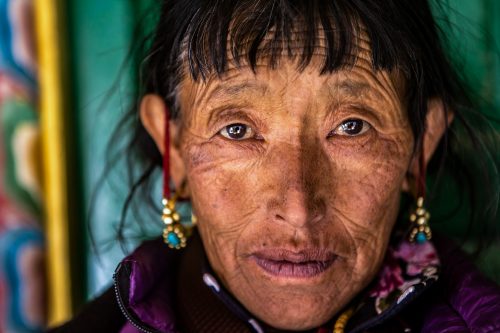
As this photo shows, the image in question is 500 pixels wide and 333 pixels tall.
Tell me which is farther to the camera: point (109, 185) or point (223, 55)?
point (109, 185)

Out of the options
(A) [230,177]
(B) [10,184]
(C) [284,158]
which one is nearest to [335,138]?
(C) [284,158]

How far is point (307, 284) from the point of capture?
5.98 ft

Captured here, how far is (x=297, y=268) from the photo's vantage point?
5.95ft

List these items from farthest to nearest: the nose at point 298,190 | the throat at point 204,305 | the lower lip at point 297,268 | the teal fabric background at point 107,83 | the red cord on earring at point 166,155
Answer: the teal fabric background at point 107,83 → the red cord on earring at point 166,155 → the throat at point 204,305 → the lower lip at point 297,268 → the nose at point 298,190

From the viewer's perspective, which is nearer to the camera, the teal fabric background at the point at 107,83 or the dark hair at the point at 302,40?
the dark hair at the point at 302,40

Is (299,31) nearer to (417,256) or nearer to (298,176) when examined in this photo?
(298,176)

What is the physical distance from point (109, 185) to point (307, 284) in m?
1.14

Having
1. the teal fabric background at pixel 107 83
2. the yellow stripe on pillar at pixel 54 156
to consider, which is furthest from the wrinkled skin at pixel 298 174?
the yellow stripe on pillar at pixel 54 156

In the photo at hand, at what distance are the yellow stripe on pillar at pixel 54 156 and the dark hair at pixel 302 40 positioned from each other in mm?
657

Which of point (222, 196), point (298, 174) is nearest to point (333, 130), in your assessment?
point (298, 174)

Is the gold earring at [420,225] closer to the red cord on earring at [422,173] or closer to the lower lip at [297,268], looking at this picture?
the red cord on earring at [422,173]

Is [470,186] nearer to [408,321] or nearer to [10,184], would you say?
[408,321]

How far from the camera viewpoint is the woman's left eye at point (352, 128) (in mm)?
1837

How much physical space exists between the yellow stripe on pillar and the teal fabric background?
81 millimetres
